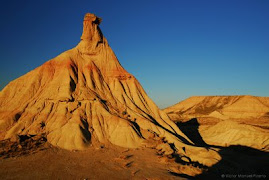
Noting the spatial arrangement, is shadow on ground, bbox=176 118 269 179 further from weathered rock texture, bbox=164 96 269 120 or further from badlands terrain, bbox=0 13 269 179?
weathered rock texture, bbox=164 96 269 120

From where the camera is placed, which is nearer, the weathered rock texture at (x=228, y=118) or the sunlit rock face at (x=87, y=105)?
the sunlit rock face at (x=87, y=105)

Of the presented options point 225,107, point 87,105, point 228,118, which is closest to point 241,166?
point 87,105

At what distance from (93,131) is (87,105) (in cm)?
498

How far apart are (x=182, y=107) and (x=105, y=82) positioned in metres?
107

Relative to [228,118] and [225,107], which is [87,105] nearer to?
[228,118]

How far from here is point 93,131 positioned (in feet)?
104

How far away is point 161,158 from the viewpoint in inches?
1081

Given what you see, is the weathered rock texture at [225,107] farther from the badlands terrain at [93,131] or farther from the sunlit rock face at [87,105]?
the sunlit rock face at [87,105]

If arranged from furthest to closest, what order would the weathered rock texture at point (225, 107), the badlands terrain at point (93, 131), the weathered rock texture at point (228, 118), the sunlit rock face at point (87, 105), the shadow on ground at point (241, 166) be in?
the weathered rock texture at point (225, 107)
the weathered rock texture at point (228, 118)
the sunlit rock face at point (87, 105)
the shadow on ground at point (241, 166)
the badlands terrain at point (93, 131)

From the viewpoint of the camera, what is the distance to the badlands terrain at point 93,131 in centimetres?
2377

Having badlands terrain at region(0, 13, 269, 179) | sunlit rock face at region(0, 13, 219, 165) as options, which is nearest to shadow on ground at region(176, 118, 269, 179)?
badlands terrain at region(0, 13, 269, 179)

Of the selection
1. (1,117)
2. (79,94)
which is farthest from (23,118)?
(79,94)

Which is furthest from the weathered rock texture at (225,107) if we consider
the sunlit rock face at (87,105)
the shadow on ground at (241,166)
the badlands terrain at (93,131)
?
the sunlit rock face at (87,105)

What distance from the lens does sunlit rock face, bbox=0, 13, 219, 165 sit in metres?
31.0
